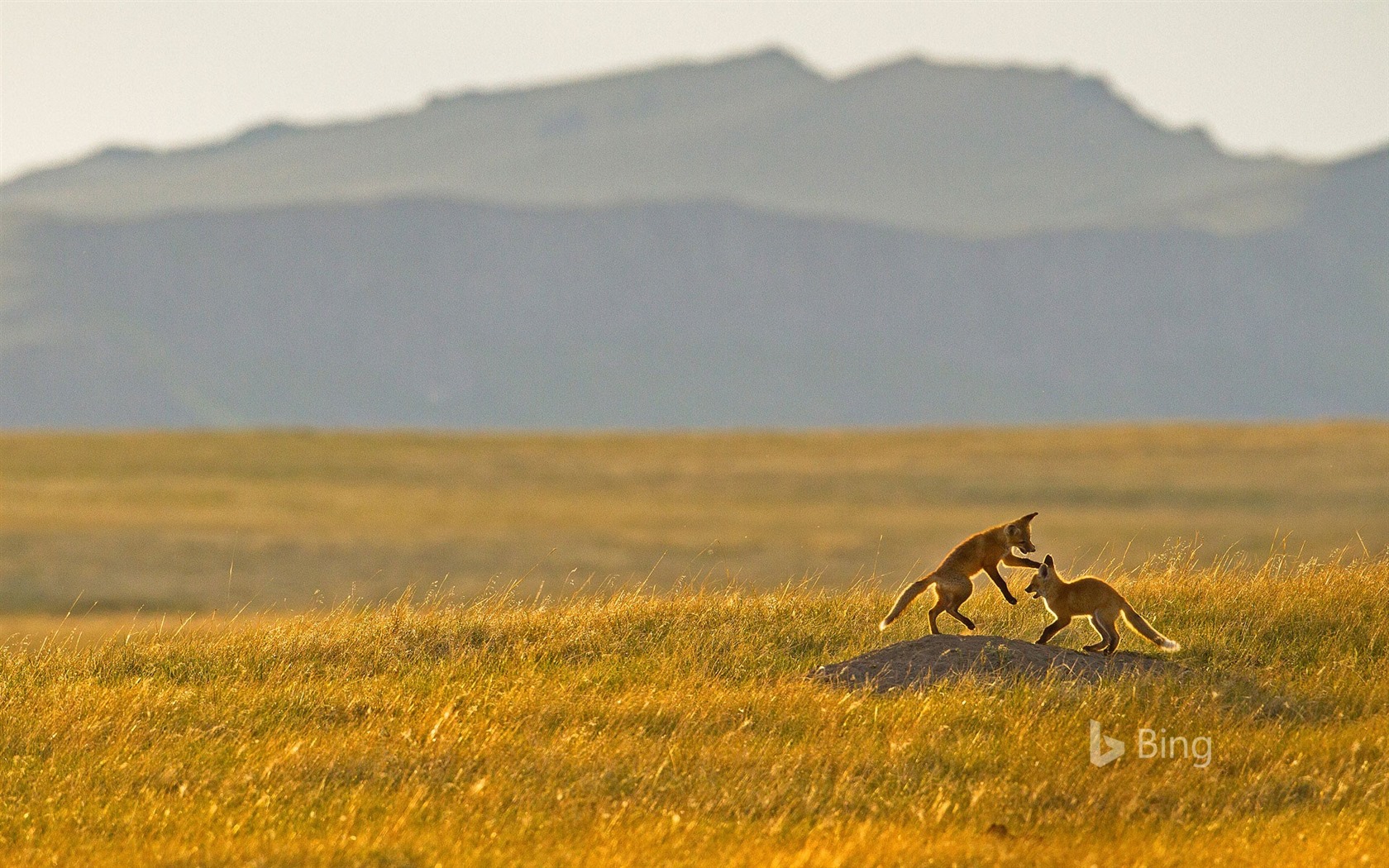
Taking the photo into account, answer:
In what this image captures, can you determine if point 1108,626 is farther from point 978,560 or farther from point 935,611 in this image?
point 935,611

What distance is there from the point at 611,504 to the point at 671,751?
58389 millimetres

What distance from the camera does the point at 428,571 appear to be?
53062 millimetres

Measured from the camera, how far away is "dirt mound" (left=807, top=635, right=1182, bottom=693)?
1152 cm

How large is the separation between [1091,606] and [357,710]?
498 centimetres

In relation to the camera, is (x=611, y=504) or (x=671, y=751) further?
(x=611, y=504)

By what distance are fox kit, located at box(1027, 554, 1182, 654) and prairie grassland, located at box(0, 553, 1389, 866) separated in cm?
45

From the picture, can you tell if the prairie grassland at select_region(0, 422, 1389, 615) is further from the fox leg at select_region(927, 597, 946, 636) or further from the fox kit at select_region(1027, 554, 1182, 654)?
the fox kit at select_region(1027, 554, 1182, 654)

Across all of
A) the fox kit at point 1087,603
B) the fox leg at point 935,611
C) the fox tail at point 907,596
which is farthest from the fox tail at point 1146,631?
the fox tail at point 907,596

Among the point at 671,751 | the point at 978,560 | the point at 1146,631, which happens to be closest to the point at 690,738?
the point at 671,751

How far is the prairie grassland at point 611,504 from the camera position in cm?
5078

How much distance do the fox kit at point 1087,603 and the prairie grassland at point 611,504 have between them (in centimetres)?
2714

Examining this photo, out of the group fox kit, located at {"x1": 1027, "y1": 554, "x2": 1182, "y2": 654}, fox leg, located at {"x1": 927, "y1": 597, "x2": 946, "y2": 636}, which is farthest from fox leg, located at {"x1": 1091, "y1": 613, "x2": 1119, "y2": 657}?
fox leg, located at {"x1": 927, "y1": 597, "x2": 946, "y2": 636}

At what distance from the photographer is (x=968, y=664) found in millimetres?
11680

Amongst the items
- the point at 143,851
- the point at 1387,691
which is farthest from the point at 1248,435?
the point at 143,851
